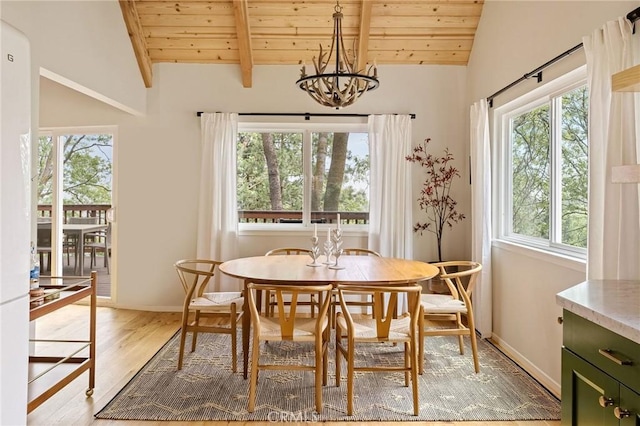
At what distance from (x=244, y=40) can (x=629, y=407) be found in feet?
13.1

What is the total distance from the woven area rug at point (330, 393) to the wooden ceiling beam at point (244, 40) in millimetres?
2809

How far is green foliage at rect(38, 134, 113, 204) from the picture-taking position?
4660mm

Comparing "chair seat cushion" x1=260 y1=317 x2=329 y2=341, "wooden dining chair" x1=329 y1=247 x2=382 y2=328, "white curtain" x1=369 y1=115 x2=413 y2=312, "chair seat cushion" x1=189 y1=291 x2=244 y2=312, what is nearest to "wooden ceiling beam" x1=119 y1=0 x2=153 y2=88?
"white curtain" x1=369 y1=115 x2=413 y2=312

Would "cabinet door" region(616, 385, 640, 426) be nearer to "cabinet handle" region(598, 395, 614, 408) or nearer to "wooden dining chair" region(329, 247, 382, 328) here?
"cabinet handle" region(598, 395, 614, 408)

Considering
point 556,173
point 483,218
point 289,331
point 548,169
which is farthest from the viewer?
point 483,218

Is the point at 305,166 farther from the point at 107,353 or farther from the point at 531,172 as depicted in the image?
the point at 107,353

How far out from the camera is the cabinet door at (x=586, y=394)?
1.24 metres

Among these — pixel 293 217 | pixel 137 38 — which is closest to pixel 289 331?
pixel 293 217

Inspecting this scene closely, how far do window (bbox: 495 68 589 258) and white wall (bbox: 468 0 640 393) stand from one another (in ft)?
0.42

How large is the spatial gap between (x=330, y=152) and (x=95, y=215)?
2.77 meters

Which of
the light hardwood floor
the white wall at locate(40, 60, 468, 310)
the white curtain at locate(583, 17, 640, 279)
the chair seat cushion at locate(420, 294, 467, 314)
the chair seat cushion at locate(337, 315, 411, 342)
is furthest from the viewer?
the white wall at locate(40, 60, 468, 310)

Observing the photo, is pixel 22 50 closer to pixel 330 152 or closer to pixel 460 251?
pixel 330 152

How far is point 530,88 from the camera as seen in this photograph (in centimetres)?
308

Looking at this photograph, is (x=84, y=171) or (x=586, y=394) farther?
(x=84, y=171)
